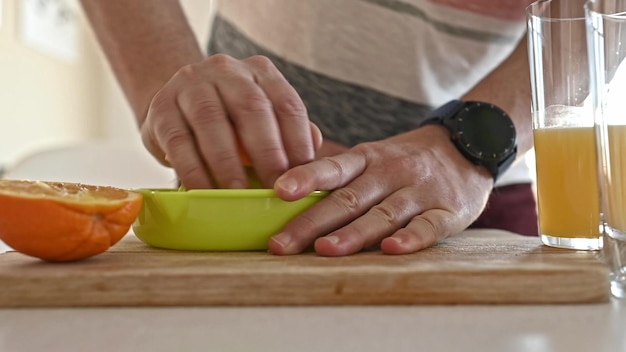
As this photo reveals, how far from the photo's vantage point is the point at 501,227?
133 cm

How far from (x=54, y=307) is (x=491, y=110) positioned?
0.65 meters

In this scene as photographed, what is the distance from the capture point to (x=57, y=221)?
61cm

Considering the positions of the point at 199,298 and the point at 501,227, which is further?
the point at 501,227

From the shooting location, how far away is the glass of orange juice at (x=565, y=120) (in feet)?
2.41

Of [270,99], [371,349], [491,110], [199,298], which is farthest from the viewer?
[491,110]

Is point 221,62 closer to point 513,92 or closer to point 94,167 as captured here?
point 513,92

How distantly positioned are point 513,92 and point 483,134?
0.15 meters

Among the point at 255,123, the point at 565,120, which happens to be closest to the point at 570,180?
the point at 565,120

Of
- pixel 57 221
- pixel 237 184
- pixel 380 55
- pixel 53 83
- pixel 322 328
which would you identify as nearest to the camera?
pixel 322 328

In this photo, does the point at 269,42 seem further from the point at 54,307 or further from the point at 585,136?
the point at 54,307

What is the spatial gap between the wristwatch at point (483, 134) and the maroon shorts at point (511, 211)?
1.22ft

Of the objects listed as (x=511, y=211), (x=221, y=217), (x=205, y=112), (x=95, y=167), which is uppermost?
(x=205, y=112)

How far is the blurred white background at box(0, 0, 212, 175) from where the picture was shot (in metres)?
2.95

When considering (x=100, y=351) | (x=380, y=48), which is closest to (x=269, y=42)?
(x=380, y=48)
